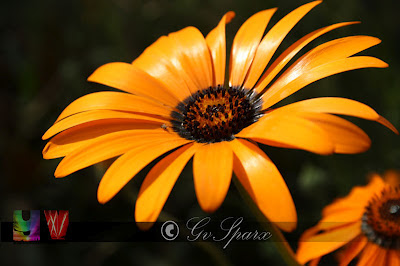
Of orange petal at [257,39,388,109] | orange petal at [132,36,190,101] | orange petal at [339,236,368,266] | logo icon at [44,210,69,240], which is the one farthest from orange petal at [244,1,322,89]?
logo icon at [44,210,69,240]

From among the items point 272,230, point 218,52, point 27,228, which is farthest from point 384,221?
point 27,228

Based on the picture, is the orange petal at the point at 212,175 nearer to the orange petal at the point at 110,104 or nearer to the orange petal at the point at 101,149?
the orange petal at the point at 101,149

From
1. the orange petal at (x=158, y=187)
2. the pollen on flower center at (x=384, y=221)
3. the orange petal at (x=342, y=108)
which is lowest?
the pollen on flower center at (x=384, y=221)

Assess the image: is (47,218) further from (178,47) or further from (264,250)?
(264,250)

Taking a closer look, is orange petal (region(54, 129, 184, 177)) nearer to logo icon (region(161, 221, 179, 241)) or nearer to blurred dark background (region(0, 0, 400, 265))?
logo icon (region(161, 221, 179, 241))

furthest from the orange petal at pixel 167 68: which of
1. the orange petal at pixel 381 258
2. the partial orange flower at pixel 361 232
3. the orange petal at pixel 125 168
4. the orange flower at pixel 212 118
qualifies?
the orange petal at pixel 381 258

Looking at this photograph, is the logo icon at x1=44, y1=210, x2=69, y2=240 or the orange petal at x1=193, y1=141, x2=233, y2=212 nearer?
the orange petal at x1=193, y1=141, x2=233, y2=212
